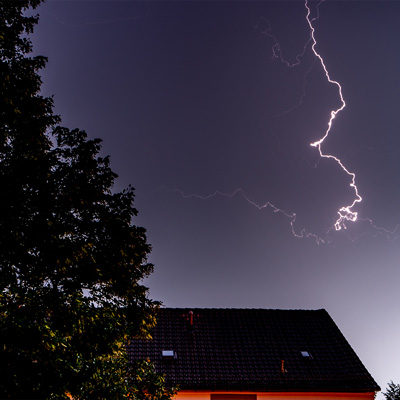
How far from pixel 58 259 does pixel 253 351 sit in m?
13.4

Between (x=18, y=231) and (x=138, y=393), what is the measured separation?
15.8 ft

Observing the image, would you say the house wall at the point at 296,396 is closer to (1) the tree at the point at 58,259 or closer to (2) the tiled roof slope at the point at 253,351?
(2) the tiled roof slope at the point at 253,351

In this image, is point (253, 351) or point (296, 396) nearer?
point (296, 396)

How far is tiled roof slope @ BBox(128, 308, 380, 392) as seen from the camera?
1745 cm

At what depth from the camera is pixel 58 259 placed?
31.0 ft

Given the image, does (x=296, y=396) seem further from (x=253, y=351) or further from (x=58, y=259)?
(x=58, y=259)

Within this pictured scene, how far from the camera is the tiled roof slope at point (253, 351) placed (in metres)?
17.5

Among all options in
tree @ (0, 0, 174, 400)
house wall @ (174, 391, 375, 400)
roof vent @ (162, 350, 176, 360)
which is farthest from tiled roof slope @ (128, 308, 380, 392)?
tree @ (0, 0, 174, 400)

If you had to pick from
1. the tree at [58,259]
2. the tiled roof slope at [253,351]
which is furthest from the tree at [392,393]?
the tree at [58,259]

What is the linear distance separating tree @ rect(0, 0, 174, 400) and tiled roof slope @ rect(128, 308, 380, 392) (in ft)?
25.2

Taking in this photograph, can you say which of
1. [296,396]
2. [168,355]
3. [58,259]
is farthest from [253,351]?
[58,259]

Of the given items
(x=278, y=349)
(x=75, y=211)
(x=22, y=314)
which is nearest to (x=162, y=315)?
(x=278, y=349)

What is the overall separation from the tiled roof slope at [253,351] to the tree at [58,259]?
7.67m

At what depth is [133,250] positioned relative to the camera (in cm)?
1184
